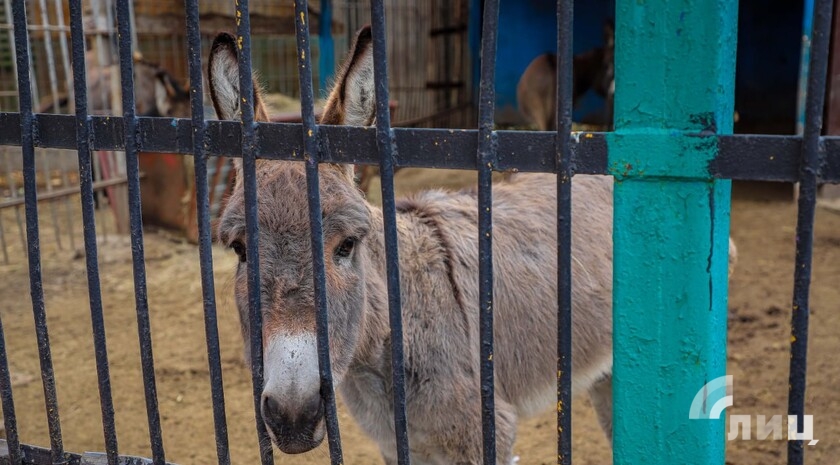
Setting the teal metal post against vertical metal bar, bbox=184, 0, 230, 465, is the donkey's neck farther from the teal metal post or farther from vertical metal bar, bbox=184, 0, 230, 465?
the teal metal post

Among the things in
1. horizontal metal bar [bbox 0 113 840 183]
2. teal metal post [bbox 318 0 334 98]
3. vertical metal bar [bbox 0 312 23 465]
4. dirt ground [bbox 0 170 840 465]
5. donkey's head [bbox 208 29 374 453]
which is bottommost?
dirt ground [bbox 0 170 840 465]

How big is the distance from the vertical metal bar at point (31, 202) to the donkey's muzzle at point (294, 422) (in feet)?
2.48

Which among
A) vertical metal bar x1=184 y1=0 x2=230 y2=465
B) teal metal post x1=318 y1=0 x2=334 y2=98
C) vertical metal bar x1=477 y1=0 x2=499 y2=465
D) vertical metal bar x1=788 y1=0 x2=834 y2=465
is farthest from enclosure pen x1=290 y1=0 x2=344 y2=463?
teal metal post x1=318 y1=0 x2=334 y2=98

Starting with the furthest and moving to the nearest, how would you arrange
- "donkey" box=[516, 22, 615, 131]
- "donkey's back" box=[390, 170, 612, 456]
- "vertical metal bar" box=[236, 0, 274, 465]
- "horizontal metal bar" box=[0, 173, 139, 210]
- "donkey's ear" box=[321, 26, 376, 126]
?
"donkey" box=[516, 22, 615, 131], "horizontal metal bar" box=[0, 173, 139, 210], "donkey's back" box=[390, 170, 612, 456], "donkey's ear" box=[321, 26, 376, 126], "vertical metal bar" box=[236, 0, 274, 465]

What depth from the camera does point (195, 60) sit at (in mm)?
1688

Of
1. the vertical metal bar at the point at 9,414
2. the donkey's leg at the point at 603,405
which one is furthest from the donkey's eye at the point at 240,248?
the donkey's leg at the point at 603,405

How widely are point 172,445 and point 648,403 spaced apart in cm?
325

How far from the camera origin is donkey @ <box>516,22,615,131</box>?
11281 millimetres

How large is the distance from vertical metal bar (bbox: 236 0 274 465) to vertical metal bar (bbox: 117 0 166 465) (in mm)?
301

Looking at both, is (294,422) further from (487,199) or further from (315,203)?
(487,199)

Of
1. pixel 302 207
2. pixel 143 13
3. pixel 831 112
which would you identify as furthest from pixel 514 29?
pixel 302 207

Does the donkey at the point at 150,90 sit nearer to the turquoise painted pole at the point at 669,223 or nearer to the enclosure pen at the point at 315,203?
the enclosure pen at the point at 315,203

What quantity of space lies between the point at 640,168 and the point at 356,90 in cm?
99

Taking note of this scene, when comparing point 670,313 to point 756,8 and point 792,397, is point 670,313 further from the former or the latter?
point 756,8
